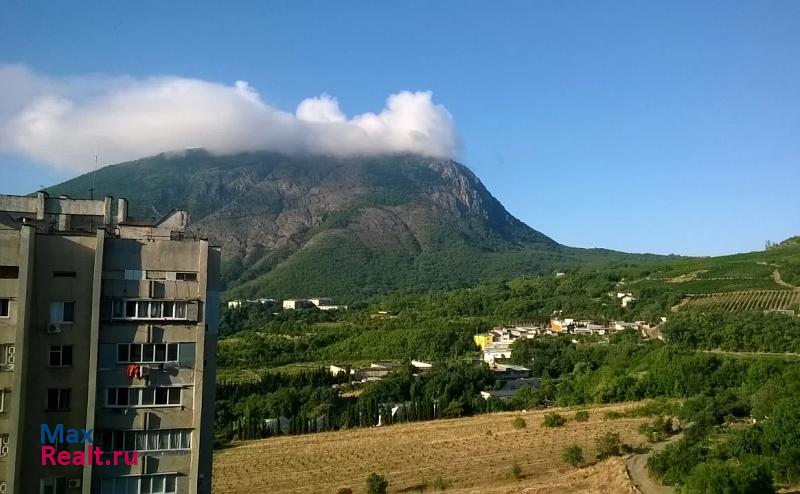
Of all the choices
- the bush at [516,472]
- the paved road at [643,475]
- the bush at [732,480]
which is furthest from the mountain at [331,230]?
the bush at [732,480]

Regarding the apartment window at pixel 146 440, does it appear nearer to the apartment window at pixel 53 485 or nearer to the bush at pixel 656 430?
the apartment window at pixel 53 485

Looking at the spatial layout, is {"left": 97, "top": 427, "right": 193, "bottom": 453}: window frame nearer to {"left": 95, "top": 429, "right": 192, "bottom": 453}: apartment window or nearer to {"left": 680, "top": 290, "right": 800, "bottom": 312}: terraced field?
{"left": 95, "top": 429, "right": 192, "bottom": 453}: apartment window

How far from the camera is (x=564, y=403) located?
46750mm

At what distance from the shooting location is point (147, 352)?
10.2 metres

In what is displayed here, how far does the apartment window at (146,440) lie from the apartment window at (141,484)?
0.41 m

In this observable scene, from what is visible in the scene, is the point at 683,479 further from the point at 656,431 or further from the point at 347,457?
the point at 347,457

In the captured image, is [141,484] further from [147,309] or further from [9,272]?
[9,272]

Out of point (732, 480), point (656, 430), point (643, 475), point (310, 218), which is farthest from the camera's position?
point (310, 218)

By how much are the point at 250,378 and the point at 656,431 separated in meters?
30.1

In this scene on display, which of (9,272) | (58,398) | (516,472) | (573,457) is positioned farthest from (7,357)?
(573,457)

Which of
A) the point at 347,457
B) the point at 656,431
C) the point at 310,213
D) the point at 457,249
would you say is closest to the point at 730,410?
the point at 656,431

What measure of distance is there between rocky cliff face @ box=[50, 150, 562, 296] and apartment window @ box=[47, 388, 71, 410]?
118 metres

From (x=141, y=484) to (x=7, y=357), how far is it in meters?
2.57

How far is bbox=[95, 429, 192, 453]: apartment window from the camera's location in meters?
9.94
